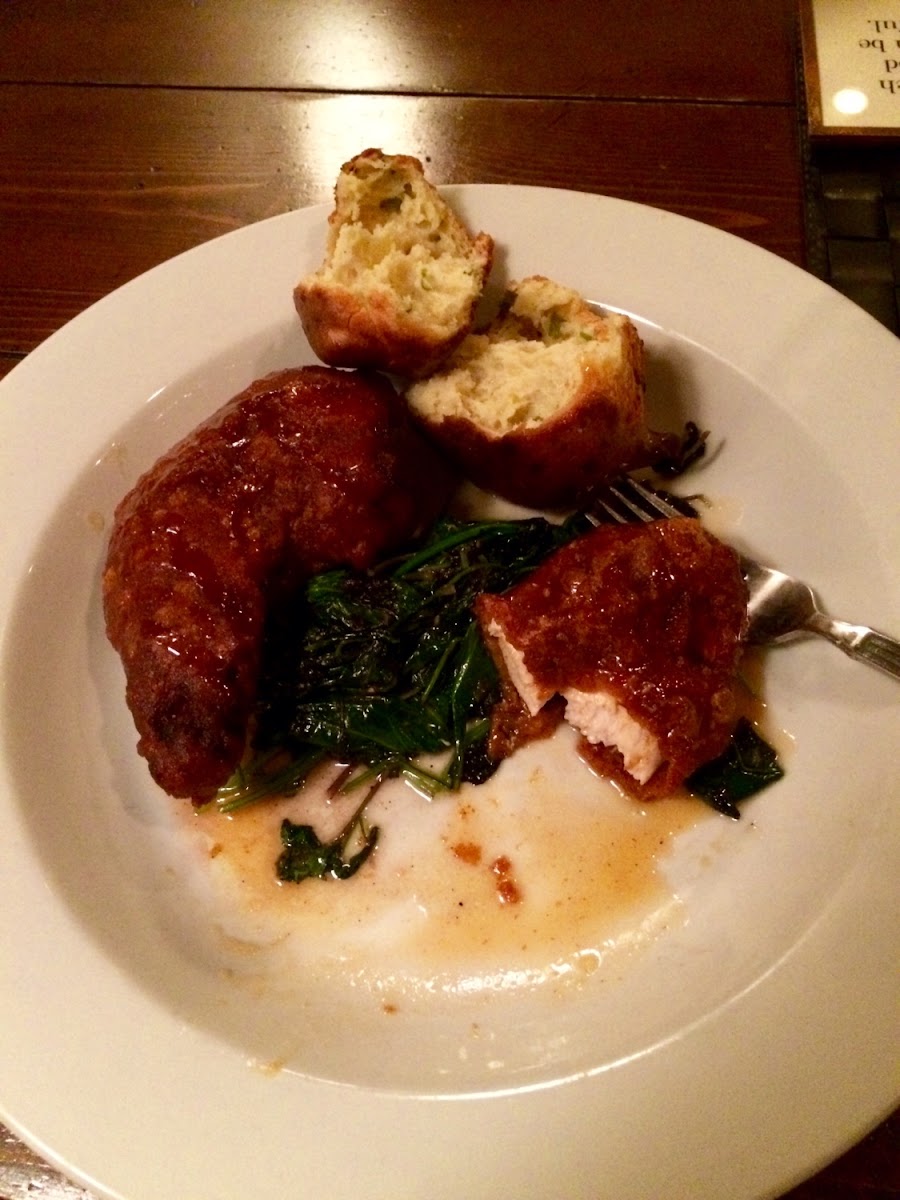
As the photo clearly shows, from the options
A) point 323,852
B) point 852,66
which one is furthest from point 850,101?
point 323,852

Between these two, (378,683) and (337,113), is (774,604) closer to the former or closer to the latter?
(378,683)

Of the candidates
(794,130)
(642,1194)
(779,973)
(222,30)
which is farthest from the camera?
(222,30)

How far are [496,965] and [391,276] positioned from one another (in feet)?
6.46

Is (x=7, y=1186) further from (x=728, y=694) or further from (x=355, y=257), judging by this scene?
(x=355, y=257)

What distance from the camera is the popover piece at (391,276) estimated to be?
8.45 ft

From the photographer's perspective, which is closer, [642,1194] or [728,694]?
[642,1194]

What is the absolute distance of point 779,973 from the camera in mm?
1911

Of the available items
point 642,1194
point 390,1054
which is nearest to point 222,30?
point 390,1054

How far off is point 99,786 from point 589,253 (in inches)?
87.9

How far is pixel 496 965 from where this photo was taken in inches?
89.7

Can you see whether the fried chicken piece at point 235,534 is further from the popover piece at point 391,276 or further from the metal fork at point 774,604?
the metal fork at point 774,604

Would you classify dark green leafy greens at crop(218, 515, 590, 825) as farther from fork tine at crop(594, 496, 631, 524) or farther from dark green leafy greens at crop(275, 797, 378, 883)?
fork tine at crop(594, 496, 631, 524)

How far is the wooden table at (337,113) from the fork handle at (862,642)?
5.22ft

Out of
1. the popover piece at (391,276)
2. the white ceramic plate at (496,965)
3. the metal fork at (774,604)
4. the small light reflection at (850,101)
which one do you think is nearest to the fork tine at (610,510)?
the metal fork at (774,604)
